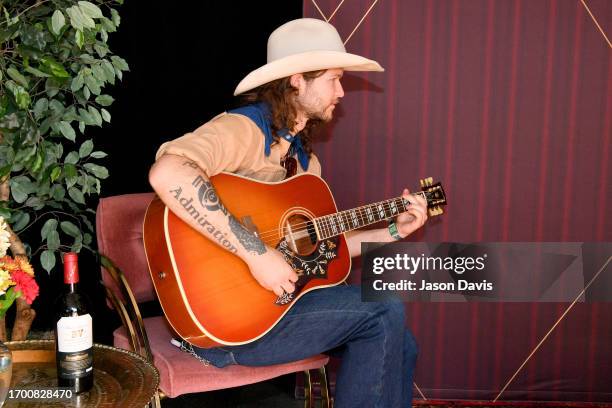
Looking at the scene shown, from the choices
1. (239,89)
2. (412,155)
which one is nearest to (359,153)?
(412,155)

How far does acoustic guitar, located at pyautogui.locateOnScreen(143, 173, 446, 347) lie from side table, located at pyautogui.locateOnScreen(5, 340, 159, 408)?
0.73 feet

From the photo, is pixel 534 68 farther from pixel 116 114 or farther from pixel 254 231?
pixel 116 114

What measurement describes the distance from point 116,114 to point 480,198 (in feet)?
5.26

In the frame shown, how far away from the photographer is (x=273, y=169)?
7.39 feet

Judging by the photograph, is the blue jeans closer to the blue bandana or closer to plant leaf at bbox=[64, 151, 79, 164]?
the blue bandana

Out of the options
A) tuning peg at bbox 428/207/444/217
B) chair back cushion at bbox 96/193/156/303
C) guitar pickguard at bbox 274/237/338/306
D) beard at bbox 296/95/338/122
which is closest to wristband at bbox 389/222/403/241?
tuning peg at bbox 428/207/444/217

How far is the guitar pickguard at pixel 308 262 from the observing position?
2.09 metres

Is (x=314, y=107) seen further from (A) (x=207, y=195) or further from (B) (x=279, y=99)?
(A) (x=207, y=195)

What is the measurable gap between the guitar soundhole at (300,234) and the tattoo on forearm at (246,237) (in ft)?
0.59

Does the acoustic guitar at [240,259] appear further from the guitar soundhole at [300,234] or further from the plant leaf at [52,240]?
the plant leaf at [52,240]

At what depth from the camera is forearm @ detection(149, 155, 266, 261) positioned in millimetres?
1854

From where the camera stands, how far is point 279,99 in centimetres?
227

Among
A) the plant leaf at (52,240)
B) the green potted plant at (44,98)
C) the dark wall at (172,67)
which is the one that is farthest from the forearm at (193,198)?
the dark wall at (172,67)

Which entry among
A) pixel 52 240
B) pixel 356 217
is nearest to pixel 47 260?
pixel 52 240
